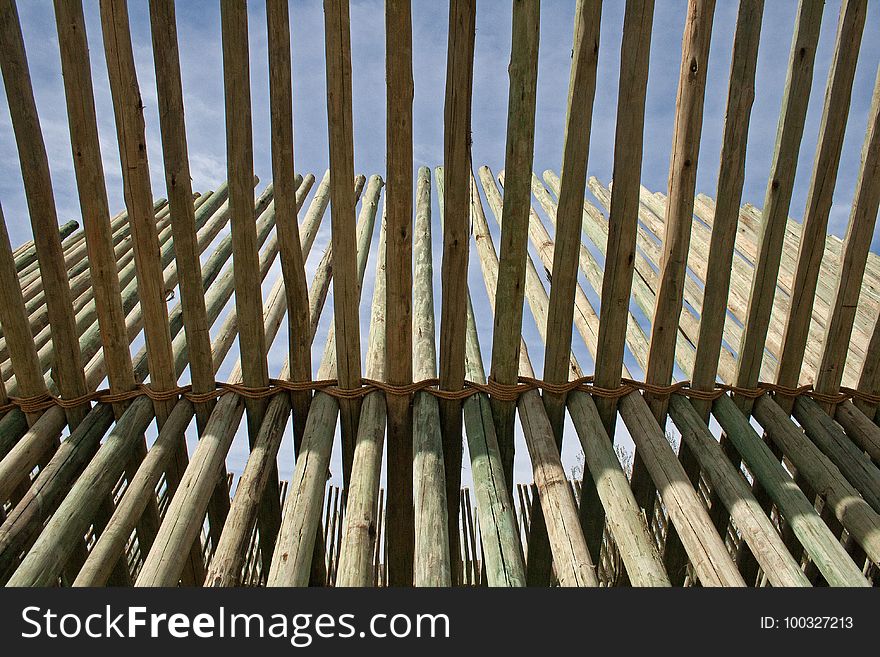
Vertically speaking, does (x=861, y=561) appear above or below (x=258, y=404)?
below

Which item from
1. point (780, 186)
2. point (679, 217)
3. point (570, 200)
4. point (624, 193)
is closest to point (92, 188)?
point (570, 200)

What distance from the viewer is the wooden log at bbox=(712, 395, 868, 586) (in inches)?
68.7

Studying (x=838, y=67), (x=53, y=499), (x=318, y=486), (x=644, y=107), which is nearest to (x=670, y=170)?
(x=644, y=107)

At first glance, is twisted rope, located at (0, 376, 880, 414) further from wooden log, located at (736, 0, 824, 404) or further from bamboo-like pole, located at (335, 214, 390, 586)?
wooden log, located at (736, 0, 824, 404)

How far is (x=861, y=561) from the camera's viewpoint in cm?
259

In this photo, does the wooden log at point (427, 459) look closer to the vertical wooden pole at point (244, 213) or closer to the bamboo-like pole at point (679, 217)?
→ the vertical wooden pole at point (244, 213)

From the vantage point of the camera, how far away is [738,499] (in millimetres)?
1942

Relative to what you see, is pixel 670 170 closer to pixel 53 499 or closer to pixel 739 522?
pixel 739 522

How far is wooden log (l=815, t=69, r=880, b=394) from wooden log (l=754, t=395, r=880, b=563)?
9.2 inches

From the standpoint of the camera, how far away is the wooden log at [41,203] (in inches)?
72.2

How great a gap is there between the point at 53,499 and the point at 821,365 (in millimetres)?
2644

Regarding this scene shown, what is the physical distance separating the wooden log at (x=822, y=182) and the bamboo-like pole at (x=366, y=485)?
4.49ft

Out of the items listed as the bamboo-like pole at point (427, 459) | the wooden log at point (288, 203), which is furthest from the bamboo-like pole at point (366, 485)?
the wooden log at point (288, 203)

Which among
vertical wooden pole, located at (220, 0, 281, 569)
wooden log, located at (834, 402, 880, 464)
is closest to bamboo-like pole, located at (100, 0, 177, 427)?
vertical wooden pole, located at (220, 0, 281, 569)
